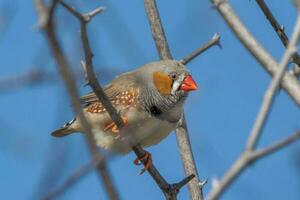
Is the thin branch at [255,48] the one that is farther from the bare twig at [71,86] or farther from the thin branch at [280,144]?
the bare twig at [71,86]

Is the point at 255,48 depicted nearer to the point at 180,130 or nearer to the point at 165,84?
the point at 180,130

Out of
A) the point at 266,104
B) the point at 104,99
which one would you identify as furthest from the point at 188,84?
the point at 266,104

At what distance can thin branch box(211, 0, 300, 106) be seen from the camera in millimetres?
2293

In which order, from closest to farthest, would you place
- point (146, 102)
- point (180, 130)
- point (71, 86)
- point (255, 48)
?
point (71, 86)
point (255, 48)
point (180, 130)
point (146, 102)

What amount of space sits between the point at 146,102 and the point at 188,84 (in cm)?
41

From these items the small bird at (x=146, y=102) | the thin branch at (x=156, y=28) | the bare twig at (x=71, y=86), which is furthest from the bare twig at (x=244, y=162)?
the thin branch at (x=156, y=28)

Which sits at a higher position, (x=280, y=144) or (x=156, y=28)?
(x=156, y=28)

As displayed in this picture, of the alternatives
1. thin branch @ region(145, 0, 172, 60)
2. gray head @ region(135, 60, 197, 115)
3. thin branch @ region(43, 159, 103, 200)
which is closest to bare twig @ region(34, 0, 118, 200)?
thin branch @ region(43, 159, 103, 200)

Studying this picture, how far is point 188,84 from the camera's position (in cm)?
548

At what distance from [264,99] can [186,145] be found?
2905 millimetres

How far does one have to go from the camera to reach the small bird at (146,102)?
5121mm

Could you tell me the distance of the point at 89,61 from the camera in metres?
2.95

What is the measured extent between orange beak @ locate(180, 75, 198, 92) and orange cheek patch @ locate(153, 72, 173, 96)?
13 centimetres

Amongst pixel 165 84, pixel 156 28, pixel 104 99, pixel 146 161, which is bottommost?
pixel 146 161
